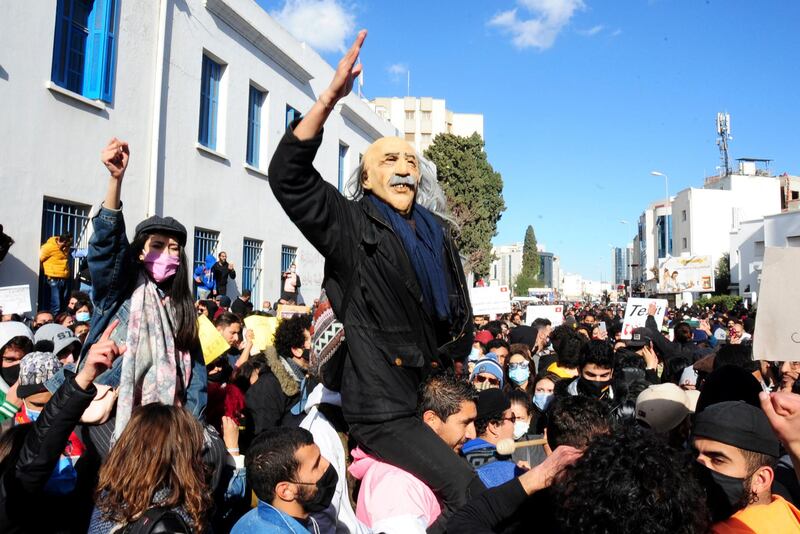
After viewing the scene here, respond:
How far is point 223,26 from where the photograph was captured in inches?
567

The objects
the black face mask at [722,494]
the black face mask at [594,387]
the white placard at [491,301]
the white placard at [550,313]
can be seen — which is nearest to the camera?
the black face mask at [722,494]

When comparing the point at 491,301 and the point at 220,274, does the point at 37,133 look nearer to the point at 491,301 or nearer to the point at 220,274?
the point at 220,274

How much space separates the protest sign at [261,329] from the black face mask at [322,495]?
4.37 meters

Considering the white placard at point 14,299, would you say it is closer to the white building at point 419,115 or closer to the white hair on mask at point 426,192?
the white hair on mask at point 426,192

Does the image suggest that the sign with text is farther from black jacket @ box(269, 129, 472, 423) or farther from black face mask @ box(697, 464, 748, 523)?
black jacket @ box(269, 129, 472, 423)

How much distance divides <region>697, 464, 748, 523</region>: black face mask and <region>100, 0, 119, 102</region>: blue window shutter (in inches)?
427

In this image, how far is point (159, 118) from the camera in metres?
12.0

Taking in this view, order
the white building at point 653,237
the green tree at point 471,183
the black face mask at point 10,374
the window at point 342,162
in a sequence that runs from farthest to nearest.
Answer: the white building at point 653,237
the green tree at point 471,183
the window at point 342,162
the black face mask at point 10,374

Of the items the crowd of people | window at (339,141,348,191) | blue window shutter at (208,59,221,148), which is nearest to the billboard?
window at (339,141,348,191)

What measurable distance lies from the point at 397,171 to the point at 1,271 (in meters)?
8.22

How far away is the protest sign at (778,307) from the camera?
2.97m

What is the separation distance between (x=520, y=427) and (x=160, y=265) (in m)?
3.11

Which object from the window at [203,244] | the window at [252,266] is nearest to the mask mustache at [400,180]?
the window at [203,244]

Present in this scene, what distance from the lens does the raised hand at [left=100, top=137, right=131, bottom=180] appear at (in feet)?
8.93
